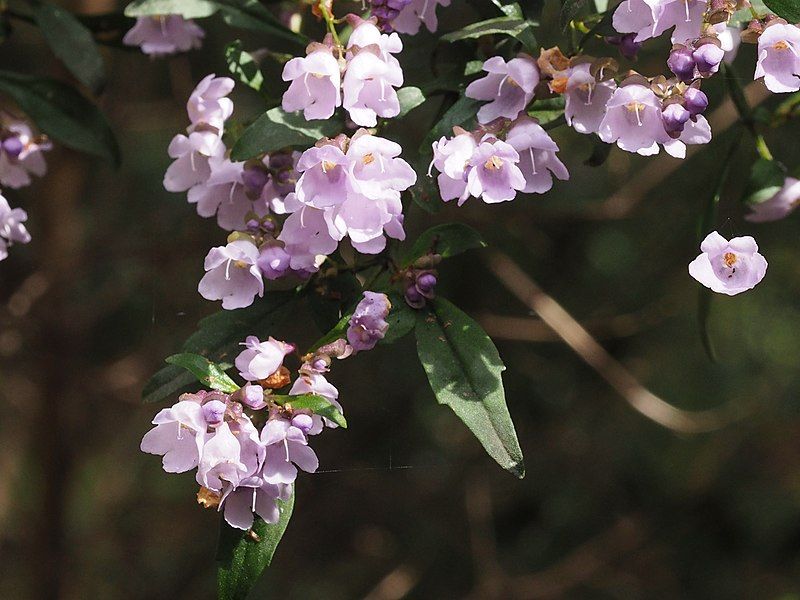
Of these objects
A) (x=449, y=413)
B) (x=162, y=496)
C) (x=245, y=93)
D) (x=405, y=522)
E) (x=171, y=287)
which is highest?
(x=245, y=93)

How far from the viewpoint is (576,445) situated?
253 centimetres

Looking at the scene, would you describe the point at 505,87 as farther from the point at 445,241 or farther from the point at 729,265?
the point at 729,265

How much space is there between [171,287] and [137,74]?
0.54 metres

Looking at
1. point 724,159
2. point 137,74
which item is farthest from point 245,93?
point 724,159

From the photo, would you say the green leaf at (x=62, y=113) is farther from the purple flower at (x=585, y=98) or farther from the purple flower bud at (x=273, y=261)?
the purple flower at (x=585, y=98)

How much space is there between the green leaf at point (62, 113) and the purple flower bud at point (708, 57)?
→ 759 mm

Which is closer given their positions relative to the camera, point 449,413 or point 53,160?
point 53,160

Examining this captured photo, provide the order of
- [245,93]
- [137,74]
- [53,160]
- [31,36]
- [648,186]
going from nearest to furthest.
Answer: [53,160] < [648,186] < [31,36] < [137,74] < [245,93]

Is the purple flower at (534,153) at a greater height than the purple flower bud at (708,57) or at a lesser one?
lesser

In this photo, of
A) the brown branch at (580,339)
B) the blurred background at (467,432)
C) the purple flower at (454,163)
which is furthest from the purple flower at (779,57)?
the blurred background at (467,432)

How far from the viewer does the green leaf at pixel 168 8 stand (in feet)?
3.40

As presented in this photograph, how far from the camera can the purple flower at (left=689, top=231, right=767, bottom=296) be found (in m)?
0.85

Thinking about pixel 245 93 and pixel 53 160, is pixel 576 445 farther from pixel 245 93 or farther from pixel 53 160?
pixel 53 160

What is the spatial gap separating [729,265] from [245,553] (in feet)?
1.71
